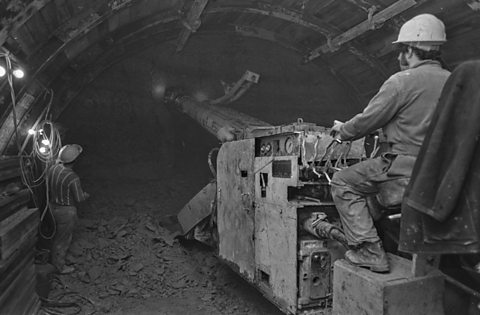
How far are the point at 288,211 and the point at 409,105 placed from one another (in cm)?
171

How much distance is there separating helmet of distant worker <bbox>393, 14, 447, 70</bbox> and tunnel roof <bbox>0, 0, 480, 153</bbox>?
11.4ft

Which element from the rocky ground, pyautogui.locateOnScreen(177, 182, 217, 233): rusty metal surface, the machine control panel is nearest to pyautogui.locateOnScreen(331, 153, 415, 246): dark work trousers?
the machine control panel

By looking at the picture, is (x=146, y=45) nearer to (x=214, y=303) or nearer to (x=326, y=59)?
(x=326, y=59)

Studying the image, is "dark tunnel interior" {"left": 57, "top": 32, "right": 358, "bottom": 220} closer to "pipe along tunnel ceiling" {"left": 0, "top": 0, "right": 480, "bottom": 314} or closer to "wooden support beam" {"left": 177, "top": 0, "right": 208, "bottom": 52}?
"pipe along tunnel ceiling" {"left": 0, "top": 0, "right": 480, "bottom": 314}

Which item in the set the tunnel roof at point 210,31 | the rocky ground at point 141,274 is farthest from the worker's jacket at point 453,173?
the tunnel roof at point 210,31

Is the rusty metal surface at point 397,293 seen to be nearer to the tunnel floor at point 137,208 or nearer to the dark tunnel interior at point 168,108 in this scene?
the tunnel floor at point 137,208

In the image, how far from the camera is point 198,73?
8.71 m

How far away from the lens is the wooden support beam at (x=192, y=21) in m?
6.02

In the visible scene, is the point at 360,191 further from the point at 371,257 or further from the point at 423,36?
the point at 423,36

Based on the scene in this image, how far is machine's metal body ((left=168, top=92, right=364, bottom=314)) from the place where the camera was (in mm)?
3566

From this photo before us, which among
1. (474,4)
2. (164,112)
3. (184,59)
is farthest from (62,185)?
(474,4)

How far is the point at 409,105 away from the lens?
2332mm

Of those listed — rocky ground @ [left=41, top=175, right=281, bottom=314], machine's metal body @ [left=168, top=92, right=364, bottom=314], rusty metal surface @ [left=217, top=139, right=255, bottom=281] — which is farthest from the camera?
rocky ground @ [left=41, top=175, right=281, bottom=314]

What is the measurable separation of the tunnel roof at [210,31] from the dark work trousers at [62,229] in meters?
1.55
